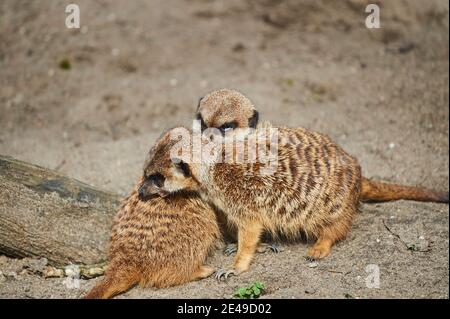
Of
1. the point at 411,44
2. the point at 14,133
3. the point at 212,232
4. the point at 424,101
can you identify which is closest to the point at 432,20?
the point at 411,44

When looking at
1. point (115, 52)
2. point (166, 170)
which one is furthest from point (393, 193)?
point (115, 52)

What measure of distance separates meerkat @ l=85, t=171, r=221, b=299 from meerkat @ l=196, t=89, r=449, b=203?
49 cm

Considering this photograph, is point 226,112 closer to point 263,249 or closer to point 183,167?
point 183,167

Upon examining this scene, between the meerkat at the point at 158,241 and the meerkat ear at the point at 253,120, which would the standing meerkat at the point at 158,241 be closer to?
the meerkat at the point at 158,241

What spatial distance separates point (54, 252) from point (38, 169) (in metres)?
0.46

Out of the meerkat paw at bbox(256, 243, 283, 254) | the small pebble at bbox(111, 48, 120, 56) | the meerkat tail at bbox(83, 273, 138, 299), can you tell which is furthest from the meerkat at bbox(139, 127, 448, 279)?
the small pebble at bbox(111, 48, 120, 56)

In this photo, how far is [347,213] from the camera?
2957mm

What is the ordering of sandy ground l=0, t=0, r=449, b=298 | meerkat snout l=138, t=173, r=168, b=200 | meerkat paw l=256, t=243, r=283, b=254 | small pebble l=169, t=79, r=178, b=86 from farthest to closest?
1. small pebble l=169, t=79, r=178, b=86
2. sandy ground l=0, t=0, r=449, b=298
3. meerkat paw l=256, t=243, r=283, b=254
4. meerkat snout l=138, t=173, r=168, b=200

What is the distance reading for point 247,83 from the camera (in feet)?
16.4

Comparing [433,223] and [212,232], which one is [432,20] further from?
[212,232]

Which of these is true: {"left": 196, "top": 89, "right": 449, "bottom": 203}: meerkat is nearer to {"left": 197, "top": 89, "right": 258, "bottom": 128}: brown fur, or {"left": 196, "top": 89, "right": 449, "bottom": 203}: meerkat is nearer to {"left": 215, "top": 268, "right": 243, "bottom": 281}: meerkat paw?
{"left": 197, "top": 89, "right": 258, "bottom": 128}: brown fur

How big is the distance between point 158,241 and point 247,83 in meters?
2.58

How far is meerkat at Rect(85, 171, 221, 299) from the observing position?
8.81 feet
